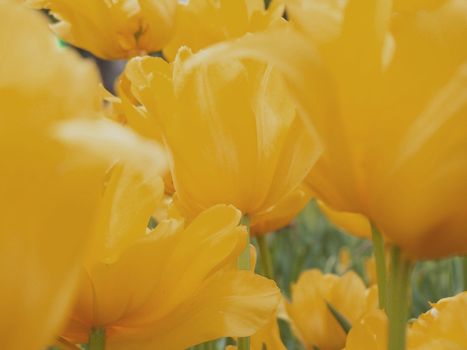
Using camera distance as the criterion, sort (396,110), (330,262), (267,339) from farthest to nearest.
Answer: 1. (330,262)
2. (267,339)
3. (396,110)

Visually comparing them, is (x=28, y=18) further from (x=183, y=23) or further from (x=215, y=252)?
(x=183, y=23)

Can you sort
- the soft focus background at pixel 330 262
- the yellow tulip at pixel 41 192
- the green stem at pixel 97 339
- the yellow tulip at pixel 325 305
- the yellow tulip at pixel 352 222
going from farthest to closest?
the soft focus background at pixel 330 262 → the yellow tulip at pixel 352 222 → the yellow tulip at pixel 325 305 → the green stem at pixel 97 339 → the yellow tulip at pixel 41 192

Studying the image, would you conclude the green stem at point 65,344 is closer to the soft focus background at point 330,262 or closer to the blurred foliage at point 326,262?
the soft focus background at point 330,262

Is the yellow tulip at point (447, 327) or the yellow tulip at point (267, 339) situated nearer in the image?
the yellow tulip at point (447, 327)

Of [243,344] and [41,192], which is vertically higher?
[41,192]

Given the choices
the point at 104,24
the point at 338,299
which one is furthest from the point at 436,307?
the point at 104,24

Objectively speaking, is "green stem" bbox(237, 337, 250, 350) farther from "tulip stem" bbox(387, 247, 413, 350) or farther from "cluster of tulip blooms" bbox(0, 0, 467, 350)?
"tulip stem" bbox(387, 247, 413, 350)

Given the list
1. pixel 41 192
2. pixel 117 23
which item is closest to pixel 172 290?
pixel 41 192

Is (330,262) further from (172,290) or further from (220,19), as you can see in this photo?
(172,290)

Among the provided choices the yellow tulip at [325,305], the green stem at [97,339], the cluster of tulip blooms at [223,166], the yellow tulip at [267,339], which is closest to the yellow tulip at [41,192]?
the cluster of tulip blooms at [223,166]
